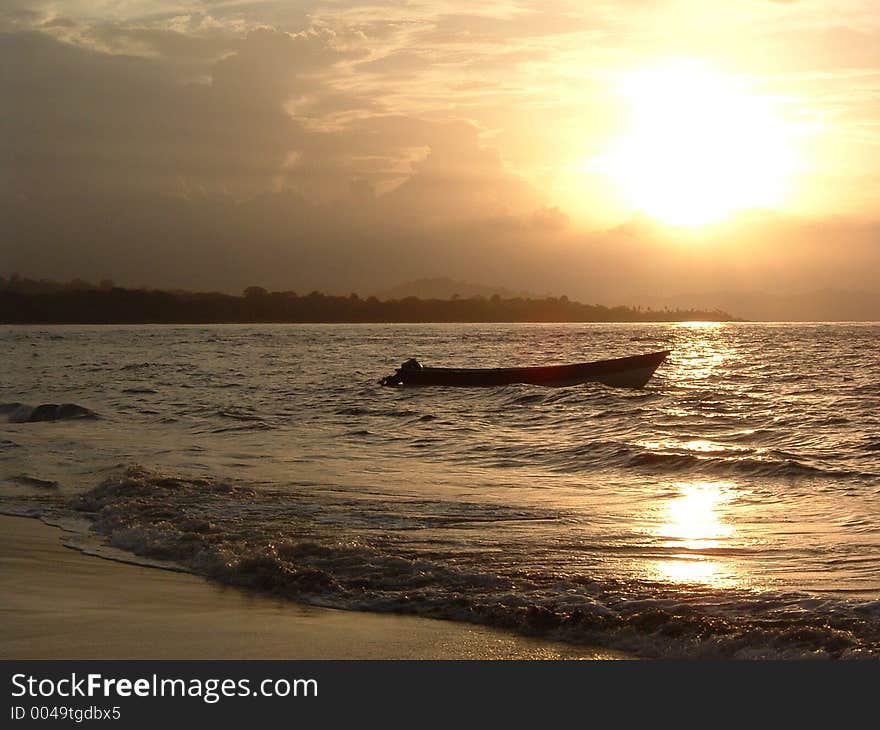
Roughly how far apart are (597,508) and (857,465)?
7960 mm

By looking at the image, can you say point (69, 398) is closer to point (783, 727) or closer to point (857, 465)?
point (857, 465)

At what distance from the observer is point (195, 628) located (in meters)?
7.90

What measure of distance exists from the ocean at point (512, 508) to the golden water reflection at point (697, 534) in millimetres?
51

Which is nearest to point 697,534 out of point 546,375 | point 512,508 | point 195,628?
point 512,508

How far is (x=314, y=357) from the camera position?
268 feet

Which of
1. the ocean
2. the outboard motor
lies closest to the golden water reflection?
the ocean

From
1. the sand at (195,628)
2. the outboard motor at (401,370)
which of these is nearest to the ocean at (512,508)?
the sand at (195,628)

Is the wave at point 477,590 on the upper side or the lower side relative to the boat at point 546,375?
lower

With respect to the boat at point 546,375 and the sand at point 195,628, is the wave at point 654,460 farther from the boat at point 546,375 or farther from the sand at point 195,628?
the boat at point 546,375

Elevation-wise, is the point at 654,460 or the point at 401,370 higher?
the point at 401,370

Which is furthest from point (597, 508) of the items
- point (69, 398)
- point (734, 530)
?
point (69, 398)

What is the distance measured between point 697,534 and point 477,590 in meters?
4.09

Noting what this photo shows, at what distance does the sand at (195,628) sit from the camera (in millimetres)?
7262

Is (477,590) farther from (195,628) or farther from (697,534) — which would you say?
(697,534)
